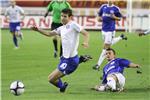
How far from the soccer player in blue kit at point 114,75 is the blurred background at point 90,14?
111ft

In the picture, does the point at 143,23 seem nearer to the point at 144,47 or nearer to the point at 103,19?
the point at 144,47

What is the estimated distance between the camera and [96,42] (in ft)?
128

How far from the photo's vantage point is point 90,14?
55656 mm

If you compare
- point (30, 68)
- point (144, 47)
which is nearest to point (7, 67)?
point (30, 68)

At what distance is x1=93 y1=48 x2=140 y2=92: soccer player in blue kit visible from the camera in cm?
1681

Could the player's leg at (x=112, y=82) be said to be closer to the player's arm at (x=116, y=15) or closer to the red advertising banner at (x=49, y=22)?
the player's arm at (x=116, y=15)

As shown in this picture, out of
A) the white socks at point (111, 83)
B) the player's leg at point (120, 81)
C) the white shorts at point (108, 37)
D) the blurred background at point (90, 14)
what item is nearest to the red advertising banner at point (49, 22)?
the blurred background at point (90, 14)

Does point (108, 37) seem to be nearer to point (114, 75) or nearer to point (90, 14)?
point (114, 75)

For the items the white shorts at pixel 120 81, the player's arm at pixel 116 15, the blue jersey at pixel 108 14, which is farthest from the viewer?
the blue jersey at pixel 108 14

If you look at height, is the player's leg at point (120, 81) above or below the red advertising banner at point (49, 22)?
above

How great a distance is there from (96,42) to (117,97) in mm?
22940

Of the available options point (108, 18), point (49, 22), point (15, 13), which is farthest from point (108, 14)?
point (49, 22)

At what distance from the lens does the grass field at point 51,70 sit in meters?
16.4

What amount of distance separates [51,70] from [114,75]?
252 inches
